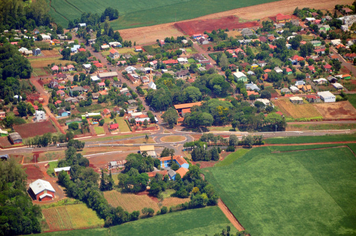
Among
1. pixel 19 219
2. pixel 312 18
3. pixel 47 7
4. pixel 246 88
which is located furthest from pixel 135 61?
pixel 19 219

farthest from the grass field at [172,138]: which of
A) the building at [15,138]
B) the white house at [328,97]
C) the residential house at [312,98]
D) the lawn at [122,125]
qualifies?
the white house at [328,97]

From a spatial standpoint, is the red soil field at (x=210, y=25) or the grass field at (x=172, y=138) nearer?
the grass field at (x=172, y=138)

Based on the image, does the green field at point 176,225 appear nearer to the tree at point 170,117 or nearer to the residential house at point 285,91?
the tree at point 170,117

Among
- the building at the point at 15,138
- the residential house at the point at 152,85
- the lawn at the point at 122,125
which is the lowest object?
the lawn at the point at 122,125

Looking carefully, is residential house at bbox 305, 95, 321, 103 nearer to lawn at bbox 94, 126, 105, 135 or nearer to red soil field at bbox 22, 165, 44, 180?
lawn at bbox 94, 126, 105, 135

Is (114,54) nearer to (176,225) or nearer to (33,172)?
(33,172)

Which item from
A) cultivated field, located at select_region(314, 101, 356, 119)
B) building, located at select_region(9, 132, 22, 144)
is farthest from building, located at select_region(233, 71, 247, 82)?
building, located at select_region(9, 132, 22, 144)

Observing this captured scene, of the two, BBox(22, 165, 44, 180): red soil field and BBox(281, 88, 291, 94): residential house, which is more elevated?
BBox(22, 165, 44, 180): red soil field

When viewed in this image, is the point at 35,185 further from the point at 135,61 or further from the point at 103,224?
the point at 135,61
